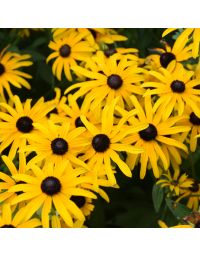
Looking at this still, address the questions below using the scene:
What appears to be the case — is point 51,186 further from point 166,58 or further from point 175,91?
point 166,58

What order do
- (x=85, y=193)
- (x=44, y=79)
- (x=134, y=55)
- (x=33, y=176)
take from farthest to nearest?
(x=44, y=79)
(x=134, y=55)
(x=33, y=176)
(x=85, y=193)

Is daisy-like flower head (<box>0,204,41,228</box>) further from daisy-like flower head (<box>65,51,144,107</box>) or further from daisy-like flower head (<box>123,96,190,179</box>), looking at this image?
daisy-like flower head (<box>65,51,144,107</box>)

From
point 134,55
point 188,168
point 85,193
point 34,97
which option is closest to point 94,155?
point 85,193

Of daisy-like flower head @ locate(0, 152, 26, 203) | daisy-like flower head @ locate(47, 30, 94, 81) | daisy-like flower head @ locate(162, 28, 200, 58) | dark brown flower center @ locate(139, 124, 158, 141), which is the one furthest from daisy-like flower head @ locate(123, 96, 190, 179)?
daisy-like flower head @ locate(47, 30, 94, 81)

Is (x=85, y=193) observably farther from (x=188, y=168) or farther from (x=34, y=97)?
(x=34, y=97)

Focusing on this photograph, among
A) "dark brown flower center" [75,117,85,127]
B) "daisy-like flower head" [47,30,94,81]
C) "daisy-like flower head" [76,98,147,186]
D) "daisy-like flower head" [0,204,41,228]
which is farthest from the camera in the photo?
"daisy-like flower head" [47,30,94,81]

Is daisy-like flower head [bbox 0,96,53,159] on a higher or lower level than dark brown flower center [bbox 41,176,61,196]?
higher

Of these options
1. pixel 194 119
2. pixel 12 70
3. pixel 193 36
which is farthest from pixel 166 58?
pixel 12 70
